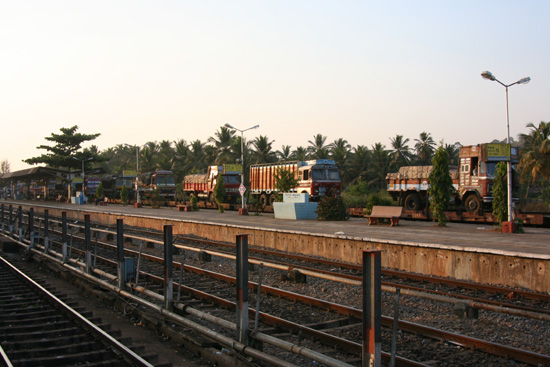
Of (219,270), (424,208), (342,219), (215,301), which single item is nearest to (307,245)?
(219,270)

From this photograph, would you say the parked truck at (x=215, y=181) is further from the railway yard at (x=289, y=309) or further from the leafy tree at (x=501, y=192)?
the railway yard at (x=289, y=309)

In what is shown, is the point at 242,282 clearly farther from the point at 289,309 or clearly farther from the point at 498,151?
the point at 498,151

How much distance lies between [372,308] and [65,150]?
6867 centimetres

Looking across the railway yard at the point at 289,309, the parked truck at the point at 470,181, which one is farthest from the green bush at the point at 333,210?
the railway yard at the point at 289,309

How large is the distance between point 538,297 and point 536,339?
8.96ft

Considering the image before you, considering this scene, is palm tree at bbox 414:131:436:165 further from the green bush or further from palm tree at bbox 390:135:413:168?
the green bush

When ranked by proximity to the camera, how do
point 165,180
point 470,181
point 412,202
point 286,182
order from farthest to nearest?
point 165,180 < point 286,182 < point 412,202 < point 470,181

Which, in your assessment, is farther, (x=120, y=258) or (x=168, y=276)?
(x=120, y=258)

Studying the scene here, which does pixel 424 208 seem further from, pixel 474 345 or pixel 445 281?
pixel 474 345

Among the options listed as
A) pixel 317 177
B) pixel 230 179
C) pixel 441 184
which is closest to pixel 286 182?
pixel 317 177

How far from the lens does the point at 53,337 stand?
748cm

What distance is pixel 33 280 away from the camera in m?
12.2

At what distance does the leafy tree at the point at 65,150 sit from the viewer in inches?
2525

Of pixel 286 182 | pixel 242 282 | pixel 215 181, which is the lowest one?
pixel 242 282
